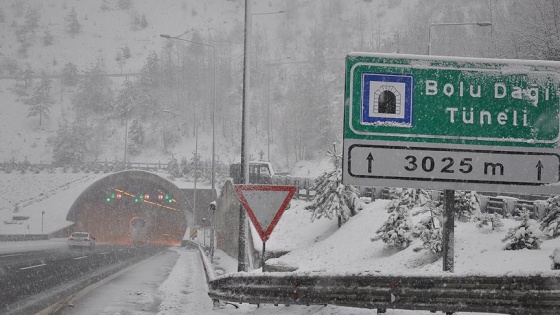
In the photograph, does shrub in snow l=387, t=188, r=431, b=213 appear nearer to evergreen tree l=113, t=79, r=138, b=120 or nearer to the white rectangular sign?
the white rectangular sign

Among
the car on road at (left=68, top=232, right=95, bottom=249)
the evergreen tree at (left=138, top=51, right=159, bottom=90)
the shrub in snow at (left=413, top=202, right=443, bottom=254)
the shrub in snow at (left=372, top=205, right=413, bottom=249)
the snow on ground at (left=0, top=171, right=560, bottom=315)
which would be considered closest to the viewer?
the snow on ground at (left=0, top=171, right=560, bottom=315)

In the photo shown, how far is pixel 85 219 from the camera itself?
73.2 metres

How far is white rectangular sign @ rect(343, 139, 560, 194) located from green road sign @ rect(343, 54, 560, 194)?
1 centimetres

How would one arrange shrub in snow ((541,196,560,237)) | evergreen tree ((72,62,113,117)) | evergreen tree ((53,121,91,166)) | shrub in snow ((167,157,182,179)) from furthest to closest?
1. evergreen tree ((72,62,113,117))
2. evergreen tree ((53,121,91,166))
3. shrub in snow ((167,157,182,179))
4. shrub in snow ((541,196,560,237))

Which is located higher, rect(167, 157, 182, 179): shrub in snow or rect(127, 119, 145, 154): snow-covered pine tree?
rect(127, 119, 145, 154): snow-covered pine tree

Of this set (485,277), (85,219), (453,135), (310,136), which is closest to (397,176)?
(453,135)

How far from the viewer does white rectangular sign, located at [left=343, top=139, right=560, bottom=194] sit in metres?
8.16

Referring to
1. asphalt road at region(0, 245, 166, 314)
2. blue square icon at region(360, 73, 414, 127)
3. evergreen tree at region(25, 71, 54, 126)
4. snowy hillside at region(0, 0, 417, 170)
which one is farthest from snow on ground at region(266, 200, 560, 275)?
evergreen tree at region(25, 71, 54, 126)

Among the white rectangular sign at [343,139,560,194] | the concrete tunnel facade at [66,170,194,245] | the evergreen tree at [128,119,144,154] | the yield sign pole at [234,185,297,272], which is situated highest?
the evergreen tree at [128,119,144,154]

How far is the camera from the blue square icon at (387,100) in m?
8.13

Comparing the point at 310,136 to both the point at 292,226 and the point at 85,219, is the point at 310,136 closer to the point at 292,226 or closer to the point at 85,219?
the point at 85,219

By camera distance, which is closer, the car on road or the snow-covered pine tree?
the car on road

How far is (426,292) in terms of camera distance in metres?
8.66

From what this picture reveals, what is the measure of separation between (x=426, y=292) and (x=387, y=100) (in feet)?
8.87
